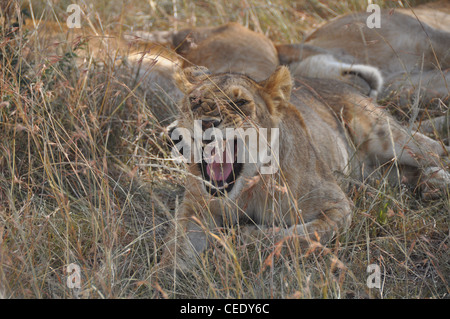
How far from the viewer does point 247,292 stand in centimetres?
270

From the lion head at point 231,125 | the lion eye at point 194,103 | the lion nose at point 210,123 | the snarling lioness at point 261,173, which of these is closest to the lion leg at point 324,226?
the snarling lioness at point 261,173

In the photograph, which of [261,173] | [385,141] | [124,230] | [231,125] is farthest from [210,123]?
[385,141]

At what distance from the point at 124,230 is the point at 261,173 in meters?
0.75

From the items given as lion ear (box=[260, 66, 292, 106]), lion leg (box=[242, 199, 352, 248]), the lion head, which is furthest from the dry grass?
lion ear (box=[260, 66, 292, 106])

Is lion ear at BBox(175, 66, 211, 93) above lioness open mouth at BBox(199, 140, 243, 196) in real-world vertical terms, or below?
above

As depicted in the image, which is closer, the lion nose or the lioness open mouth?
the lion nose

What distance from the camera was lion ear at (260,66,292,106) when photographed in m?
3.22

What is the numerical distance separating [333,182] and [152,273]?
123cm

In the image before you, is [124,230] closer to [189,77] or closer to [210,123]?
[210,123]

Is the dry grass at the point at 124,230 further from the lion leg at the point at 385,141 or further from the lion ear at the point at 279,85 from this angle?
the lion ear at the point at 279,85

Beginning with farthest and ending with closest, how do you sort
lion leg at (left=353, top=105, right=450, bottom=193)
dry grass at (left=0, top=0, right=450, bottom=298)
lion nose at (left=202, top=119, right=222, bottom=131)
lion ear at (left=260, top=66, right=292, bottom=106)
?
lion leg at (left=353, top=105, right=450, bottom=193)
lion ear at (left=260, top=66, right=292, bottom=106)
lion nose at (left=202, top=119, right=222, bottom=131)
dry grass at (left=0, top=0, right=450, bottom=298)

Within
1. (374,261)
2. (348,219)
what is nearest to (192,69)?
(348,219)

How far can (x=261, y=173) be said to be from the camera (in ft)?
10.3

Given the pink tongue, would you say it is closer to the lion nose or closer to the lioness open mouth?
the lioness open mouth
